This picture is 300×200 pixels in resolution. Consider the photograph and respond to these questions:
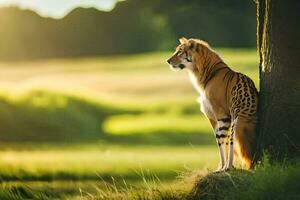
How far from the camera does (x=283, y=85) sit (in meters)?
7.18

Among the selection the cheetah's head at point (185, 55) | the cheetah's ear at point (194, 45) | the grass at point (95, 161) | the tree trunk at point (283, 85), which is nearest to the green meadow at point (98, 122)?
the grass at point (95, 161)

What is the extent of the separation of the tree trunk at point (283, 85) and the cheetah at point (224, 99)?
162 millimetres

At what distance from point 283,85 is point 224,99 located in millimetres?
473

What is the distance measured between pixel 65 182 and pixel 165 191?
353cm

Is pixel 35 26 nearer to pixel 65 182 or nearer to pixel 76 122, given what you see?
pixel 76 122

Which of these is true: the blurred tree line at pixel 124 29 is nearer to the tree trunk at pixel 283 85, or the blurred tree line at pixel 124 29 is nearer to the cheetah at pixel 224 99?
the cheetah at pixel 224 99

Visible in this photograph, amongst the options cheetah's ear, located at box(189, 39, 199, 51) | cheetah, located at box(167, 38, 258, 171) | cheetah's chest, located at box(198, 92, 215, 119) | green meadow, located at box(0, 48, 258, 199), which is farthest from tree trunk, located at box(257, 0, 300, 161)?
green meadow, located at box(0, 48, 258, 199)

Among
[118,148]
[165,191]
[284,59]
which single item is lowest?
[118,148]

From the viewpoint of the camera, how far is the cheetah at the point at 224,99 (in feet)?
23.8

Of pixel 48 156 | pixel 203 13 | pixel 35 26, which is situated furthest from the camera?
pixel 35 26

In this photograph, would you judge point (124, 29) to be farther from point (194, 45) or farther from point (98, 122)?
point (194, 45)

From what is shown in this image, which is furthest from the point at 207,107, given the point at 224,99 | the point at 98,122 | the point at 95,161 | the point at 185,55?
the point at 98,122

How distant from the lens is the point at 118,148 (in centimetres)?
1323

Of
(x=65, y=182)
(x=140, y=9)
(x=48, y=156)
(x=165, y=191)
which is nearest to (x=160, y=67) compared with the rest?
(x=140, y=9)
